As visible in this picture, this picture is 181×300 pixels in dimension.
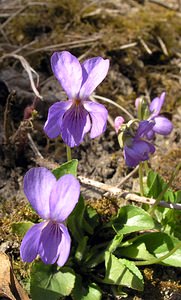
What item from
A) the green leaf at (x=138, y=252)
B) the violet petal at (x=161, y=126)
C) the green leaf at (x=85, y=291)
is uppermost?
the violet petal at (x=161, y=126)

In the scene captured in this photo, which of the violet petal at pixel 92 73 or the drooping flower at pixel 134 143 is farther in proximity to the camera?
the drooping flower at pixel 134 143

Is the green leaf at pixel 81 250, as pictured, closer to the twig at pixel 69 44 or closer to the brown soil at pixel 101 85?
the brown soil at pixel 101 85

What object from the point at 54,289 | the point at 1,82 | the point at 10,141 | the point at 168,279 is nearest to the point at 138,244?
the point at 168,279

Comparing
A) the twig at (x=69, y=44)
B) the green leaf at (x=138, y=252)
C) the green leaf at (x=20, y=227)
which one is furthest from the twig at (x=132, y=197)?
the twig at (x=69, y=44)

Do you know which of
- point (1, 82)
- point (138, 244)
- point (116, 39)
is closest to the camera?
point (138, 244)

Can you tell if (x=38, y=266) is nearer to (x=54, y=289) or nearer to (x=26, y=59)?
(x=54, y=289)

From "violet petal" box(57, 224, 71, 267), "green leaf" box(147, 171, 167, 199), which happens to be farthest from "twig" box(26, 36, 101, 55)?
"violet petal" box(57, 224, 71, 267)

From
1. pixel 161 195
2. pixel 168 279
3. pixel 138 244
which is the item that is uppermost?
pixel 161 195

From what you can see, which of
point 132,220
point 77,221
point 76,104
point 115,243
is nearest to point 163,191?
point 132,220
